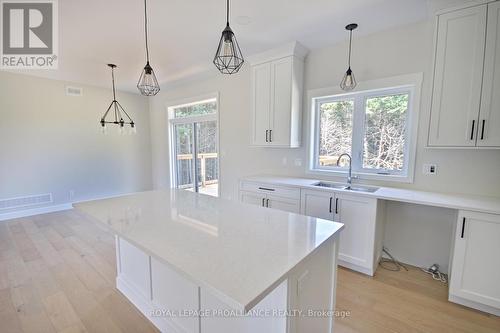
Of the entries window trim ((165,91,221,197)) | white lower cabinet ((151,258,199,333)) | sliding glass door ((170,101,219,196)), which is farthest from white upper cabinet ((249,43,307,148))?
white lower cabinet ((151,258,199,333))

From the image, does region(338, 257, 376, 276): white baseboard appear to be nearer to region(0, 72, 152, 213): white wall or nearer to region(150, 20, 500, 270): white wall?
region(150, 20, 500, 270): white wall

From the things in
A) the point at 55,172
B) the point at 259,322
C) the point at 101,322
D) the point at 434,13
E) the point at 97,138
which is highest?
the point at 434,13

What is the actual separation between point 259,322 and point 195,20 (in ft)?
9.12

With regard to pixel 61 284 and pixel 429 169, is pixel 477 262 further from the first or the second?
pixel 61 284

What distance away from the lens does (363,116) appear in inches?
114

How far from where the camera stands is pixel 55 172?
461cm

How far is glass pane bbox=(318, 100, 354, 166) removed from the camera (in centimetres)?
303

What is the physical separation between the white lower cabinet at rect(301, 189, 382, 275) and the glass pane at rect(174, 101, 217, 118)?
289 centimetres

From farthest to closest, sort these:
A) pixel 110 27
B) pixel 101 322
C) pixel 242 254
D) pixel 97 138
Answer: pixel 97 138, pixel 110 27, pixel 101 322, pixel 242 254

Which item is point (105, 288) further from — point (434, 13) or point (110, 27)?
point (434, 13)

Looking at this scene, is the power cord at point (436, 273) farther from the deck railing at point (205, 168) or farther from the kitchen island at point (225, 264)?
the deck railing at point (205, 168)

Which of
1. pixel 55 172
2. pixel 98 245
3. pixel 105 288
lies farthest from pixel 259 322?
pixel 55 172

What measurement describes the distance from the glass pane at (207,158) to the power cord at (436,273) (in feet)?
11.6

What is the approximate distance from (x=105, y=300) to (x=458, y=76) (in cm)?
377
